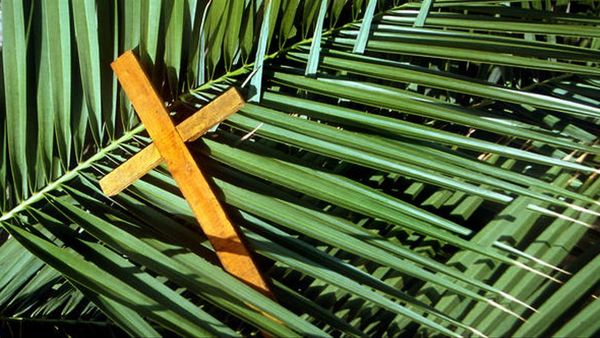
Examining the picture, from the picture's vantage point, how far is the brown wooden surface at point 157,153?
53.1 inches

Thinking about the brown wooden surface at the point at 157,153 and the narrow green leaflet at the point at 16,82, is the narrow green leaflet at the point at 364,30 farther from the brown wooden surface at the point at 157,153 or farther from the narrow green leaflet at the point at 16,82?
the narrow green leaflet at the point at 16,82

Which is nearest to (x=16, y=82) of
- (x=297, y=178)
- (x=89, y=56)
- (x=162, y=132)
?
(x=89, y=56)

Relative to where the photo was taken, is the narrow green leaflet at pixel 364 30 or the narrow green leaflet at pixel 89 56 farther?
the narrow green leaflet at pixel 364 30

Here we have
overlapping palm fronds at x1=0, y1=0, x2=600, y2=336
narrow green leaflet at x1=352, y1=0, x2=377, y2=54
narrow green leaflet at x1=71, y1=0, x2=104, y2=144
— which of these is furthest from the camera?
narrow green leaflet at x1=352, y1=0, x2=377, y2=54

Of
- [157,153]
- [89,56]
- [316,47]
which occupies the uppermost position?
[316,47]

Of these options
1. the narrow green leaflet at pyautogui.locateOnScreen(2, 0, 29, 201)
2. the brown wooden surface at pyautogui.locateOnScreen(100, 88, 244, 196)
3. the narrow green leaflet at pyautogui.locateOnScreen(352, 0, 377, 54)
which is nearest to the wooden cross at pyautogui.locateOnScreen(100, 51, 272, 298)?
the brown wooden surface at pyautogui.locateOnScreen(100, 88, 244, 196)

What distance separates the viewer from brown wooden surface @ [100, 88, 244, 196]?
4.42ft

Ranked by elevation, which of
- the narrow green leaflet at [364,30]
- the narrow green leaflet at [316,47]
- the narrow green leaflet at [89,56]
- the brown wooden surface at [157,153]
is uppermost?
the narrow green leaflet at [364,30]

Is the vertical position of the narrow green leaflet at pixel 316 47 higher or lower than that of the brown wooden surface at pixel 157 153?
higher

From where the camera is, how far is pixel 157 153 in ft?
4.46

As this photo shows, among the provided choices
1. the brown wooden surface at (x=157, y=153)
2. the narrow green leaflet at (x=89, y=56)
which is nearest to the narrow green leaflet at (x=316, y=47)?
the brown wooden surface at (x=157, y=153)

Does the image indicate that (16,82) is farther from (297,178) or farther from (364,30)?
(364,30)

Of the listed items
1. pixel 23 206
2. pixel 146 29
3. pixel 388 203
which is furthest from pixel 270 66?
pixel 23 206

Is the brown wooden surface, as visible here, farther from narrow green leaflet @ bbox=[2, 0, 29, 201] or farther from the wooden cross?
narrow green leaflet @ bbox=[2, 0, 29, 201]
